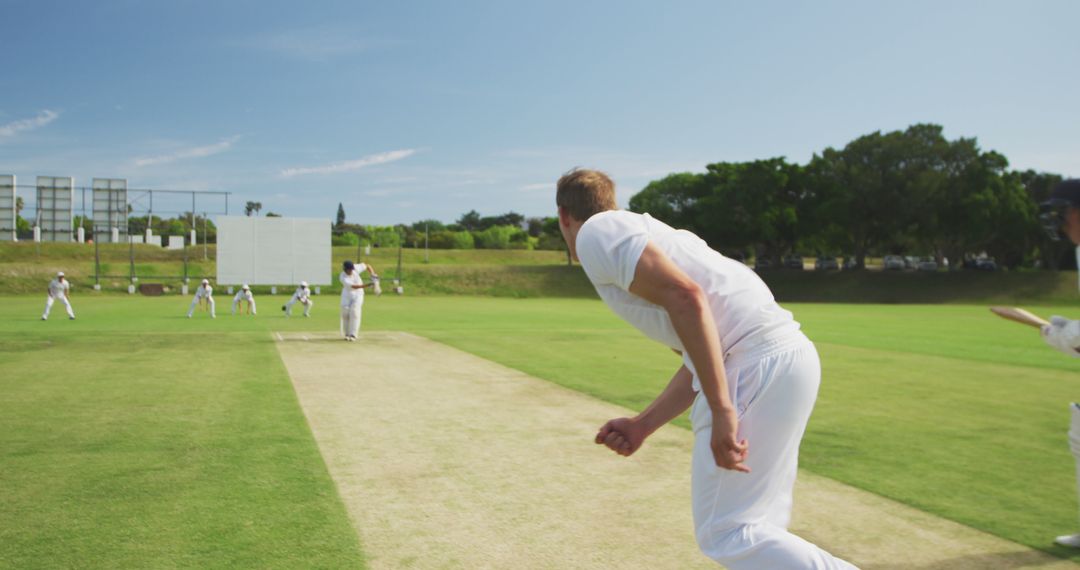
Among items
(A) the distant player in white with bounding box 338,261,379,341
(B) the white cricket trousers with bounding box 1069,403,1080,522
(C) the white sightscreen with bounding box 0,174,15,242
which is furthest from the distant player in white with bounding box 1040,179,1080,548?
(C) the white sightscreen with bounding box 0,174,15,242

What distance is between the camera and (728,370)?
2.60 m

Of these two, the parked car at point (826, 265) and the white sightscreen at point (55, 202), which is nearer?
the white sightscreen at point (55, 202)

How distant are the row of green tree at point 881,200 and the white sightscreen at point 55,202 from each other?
4820 cm

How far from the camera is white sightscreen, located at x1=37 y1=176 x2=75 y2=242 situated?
6056 cm

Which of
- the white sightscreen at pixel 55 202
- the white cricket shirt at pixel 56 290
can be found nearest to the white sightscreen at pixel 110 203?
the white sightscreen at pixel 55 202

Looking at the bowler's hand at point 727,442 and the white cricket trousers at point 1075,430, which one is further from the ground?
the bowler's hand at point 727,442

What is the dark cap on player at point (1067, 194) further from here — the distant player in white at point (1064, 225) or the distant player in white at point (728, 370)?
the distant player in white at point (728, 370)

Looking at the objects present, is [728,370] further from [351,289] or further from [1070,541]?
[351,289]

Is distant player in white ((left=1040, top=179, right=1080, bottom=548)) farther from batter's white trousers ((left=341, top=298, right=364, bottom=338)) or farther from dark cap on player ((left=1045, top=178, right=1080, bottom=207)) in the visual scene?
batter's white trousers ((left=341, top=298, right=364, bottom=338))

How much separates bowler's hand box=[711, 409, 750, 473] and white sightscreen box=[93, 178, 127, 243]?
65909 millimetres

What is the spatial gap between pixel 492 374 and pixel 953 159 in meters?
66.3

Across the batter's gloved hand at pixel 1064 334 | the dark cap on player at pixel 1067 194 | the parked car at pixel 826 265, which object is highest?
the parked car at pixel 826 265

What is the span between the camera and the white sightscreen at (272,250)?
167 feet

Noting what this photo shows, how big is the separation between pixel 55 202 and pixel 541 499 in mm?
69105
